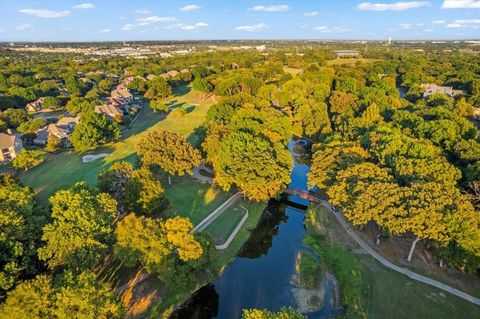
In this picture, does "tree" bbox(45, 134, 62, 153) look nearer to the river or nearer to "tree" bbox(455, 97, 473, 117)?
the river

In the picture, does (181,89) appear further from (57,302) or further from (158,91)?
(57,302)

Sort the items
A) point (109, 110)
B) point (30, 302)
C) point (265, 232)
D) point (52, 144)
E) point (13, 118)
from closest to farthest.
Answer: point (30, 302) → point (265, 232) → point (52, 144) → point (13, 118) → point (109, 110)

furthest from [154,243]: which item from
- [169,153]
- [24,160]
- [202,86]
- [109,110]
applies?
[202,86]

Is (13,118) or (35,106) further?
(35,106)

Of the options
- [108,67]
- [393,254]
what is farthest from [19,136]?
[108,67]

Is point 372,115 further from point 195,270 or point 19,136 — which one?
point 19,136
